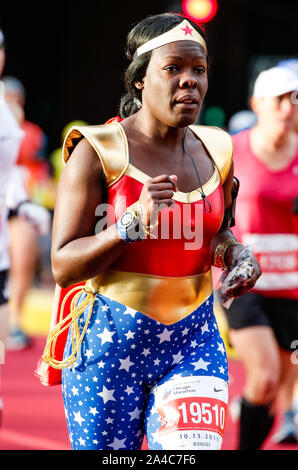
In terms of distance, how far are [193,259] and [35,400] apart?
13.0 feet

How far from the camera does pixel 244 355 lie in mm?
4480

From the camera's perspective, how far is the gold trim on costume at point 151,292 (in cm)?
261

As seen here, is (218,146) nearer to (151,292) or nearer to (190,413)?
(151,292)

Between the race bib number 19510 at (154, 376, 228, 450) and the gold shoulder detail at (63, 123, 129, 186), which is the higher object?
the gold shoulder detail at (63, 123, 129, 186)

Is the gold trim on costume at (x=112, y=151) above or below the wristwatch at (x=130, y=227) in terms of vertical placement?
above

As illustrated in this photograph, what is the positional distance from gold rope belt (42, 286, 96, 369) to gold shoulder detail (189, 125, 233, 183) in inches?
23.5

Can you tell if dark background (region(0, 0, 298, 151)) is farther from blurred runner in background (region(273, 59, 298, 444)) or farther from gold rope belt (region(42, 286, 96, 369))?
gold rope belt (region(42, 286, 96, 369))

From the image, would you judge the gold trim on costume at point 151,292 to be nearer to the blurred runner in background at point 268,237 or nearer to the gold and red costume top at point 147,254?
the gold and red costume top at point 147,254

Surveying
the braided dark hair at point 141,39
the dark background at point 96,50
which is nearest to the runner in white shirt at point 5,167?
the braided dark hair at point 141,39

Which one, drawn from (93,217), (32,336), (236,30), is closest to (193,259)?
(93,217)

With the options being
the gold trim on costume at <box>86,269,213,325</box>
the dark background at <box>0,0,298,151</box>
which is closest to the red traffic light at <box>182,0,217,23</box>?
the gold trim on costume at <box>86,269,213,325</box>

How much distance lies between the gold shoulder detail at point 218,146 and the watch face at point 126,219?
0.54m

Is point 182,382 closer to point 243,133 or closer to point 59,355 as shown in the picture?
point 59,355

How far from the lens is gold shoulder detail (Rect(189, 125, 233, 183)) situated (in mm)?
2855
